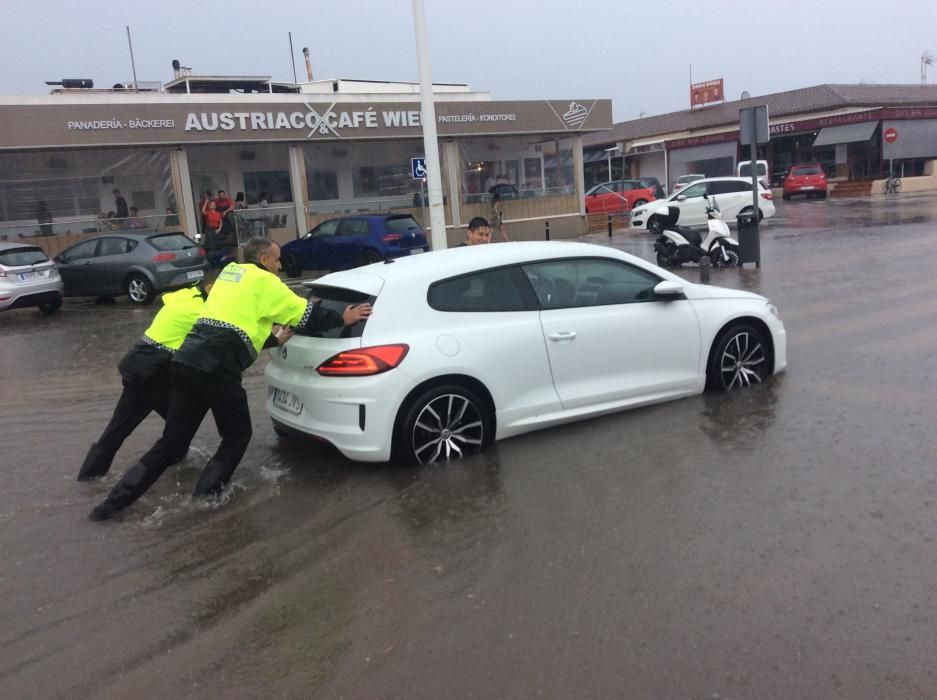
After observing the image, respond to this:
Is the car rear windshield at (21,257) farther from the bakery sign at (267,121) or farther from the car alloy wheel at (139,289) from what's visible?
the bakery sign at (267,121)

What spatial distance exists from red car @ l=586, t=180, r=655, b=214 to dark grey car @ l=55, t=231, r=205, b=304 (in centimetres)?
2069

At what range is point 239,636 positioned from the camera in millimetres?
3889

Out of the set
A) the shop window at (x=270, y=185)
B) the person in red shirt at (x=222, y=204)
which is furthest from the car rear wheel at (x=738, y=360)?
the shop window at (x=270, y=185)

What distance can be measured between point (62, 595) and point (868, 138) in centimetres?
4612

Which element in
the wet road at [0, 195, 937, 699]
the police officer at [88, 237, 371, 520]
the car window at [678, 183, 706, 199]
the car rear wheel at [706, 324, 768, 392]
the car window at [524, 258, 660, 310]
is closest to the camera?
the wet road at [0, 195, 937, 699]

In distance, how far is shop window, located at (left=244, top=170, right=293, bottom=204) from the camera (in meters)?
27.2

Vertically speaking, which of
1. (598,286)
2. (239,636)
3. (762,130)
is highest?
(762,130)

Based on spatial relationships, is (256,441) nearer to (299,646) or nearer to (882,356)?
(299,646)

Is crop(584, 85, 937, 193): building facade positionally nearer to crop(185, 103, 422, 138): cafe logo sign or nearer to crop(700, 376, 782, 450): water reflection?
crop(185, 103, 422, 138): cafe logo sign

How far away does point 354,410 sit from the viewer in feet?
18.0

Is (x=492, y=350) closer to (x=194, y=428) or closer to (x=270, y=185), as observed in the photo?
(x=194, y=428)

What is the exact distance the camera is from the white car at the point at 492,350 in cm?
557

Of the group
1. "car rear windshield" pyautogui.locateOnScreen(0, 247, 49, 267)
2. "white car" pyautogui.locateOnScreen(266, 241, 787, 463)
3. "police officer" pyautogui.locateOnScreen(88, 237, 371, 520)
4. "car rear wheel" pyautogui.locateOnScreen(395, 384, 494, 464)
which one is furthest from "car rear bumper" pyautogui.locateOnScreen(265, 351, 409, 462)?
"car rear windshield" pyautogui.locateOnScreen(0, 247, 49, 267)

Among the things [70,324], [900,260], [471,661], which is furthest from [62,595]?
[900,260]
